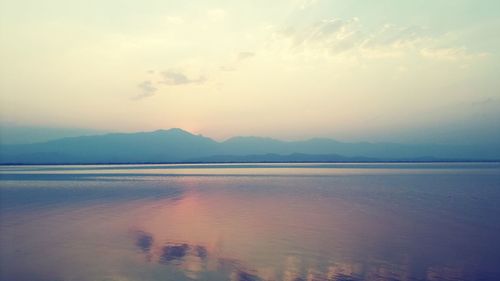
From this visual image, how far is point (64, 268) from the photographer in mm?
13469

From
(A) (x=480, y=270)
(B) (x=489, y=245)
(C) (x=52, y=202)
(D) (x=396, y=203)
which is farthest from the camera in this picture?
(C) (x=52, y=202)

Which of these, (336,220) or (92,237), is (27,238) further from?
(336,220)

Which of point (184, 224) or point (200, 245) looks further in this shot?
point (184, 224)

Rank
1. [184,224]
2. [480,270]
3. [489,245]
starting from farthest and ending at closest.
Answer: [184,224]
[489,245]
[480,270]

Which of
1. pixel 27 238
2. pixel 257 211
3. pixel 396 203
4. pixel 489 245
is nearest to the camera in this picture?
pixel 489 245

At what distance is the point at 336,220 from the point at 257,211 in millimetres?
5957

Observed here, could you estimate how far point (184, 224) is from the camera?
22.3 metres

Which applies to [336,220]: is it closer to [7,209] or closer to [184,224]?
[184,224]

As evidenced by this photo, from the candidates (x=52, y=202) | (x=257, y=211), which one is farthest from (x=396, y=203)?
(x=52, y=202)

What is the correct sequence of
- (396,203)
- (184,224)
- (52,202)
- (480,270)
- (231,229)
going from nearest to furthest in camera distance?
(480,270) → (231,229) → (184,224) → (396,203) → (52,202)

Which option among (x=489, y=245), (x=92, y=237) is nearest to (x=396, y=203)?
(x=489, y=245)

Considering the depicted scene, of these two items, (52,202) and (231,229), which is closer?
(231,229)

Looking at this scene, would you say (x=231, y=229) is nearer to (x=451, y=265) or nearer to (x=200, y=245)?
(x=200, y=245)

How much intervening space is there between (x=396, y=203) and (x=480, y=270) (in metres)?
18.8
